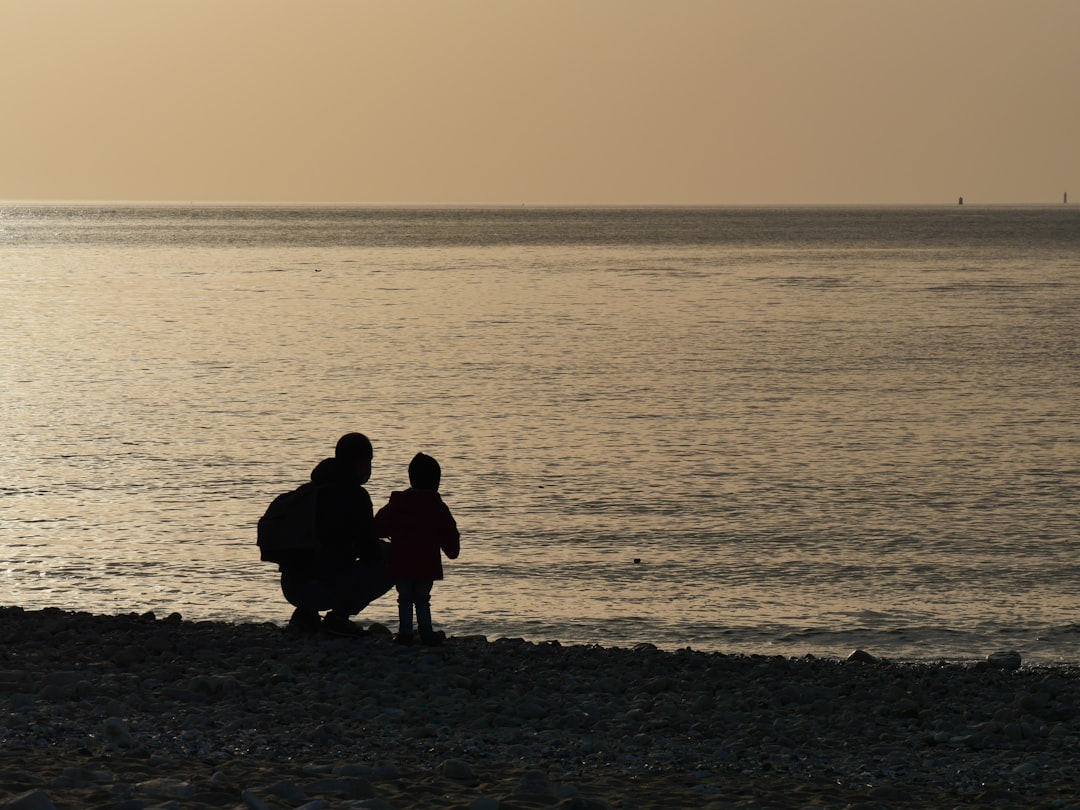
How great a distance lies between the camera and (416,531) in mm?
11812

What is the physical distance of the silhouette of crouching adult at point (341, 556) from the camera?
11.7m

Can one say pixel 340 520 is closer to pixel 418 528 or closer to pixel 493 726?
pixel 418 528

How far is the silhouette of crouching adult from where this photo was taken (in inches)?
461

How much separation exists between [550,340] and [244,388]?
1631 centimetres

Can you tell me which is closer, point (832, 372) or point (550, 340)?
point (832, 372)

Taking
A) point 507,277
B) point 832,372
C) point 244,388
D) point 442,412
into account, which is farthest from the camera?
point 507,277

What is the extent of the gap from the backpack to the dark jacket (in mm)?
54

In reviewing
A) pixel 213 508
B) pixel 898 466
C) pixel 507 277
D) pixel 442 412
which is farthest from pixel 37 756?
pixel 507 277

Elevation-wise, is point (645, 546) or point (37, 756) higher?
point (37, 756)

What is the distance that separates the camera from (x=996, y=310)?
6569cm

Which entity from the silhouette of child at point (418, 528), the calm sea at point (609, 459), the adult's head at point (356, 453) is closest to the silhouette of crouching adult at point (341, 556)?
the adult's head at point (356, 453)

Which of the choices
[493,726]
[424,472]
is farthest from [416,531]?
[493,726]

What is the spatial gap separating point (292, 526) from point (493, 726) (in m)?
2.88

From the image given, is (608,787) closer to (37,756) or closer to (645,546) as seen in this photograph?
(37,756)
